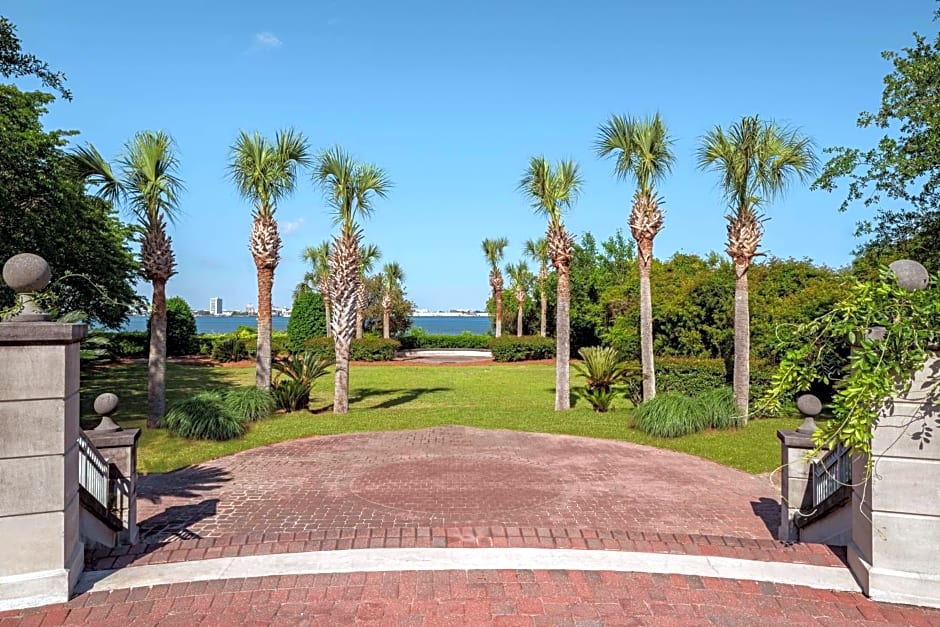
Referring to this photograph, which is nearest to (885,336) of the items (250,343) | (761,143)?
(761,143)

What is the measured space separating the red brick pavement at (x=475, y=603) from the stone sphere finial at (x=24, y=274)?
2098 mm

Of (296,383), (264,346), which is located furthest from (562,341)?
(264,346)

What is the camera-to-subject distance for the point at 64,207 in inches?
478

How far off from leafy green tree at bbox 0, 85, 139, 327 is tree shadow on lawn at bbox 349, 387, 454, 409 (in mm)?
7155

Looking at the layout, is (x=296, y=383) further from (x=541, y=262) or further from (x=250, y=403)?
(x=541, y=262)

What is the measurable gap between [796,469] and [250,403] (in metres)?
10.6

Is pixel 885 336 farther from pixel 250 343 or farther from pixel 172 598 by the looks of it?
pixel 250 343

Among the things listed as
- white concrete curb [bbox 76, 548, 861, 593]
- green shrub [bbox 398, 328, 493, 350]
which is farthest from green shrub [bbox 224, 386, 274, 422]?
green shrub [bbox 398, 328, 493, 350]

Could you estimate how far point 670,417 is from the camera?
11281 mm

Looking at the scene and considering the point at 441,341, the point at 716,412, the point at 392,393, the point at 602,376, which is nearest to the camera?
the point at 716,412

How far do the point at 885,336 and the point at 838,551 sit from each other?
6.75 feet

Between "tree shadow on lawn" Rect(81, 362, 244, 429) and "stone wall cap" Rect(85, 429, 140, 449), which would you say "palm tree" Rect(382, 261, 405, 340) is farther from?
"stone wall cap" Rect(85, 429, 140, 449)

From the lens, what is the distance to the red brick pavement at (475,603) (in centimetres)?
362

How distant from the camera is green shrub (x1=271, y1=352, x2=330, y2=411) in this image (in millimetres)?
14141
